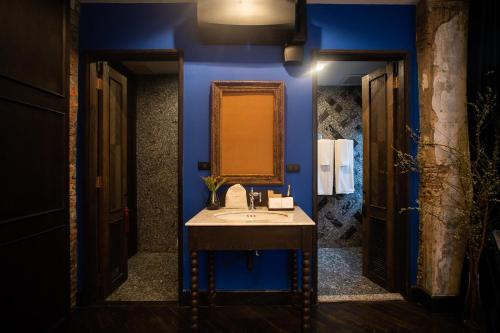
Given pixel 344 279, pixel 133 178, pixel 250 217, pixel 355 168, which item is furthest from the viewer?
pixel 355 168

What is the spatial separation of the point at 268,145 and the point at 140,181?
2.40 m

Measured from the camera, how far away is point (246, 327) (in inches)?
92.5

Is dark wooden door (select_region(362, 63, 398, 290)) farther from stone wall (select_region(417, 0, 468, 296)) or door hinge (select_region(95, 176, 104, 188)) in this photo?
door hinge (select_region(95, 176, 104, 188))

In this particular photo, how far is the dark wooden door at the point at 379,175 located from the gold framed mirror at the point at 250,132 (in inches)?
41.2

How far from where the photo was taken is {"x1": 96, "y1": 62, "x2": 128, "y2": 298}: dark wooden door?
286 centimetres

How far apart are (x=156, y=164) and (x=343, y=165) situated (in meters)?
2.59

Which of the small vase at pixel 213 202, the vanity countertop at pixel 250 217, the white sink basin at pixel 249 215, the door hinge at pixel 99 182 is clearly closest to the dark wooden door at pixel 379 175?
the vanity countertop at pixel 250 217

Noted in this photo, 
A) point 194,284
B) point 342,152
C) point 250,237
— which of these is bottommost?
point 194,284

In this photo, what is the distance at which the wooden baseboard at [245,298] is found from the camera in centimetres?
269

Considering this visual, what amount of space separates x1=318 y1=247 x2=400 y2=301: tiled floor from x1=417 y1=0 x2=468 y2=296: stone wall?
1.68 ft

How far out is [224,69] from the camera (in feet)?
9.07

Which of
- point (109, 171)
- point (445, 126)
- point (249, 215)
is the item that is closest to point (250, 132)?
point (249, 215)

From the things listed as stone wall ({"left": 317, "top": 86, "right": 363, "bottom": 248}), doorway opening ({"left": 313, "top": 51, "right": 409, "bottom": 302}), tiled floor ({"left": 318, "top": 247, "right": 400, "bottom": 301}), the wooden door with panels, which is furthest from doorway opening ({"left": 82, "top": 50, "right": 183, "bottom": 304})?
stone wall ({"left": 317, "top": 86, "right": 363, "bottom": 248})

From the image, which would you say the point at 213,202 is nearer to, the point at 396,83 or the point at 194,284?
the point at 194,284
